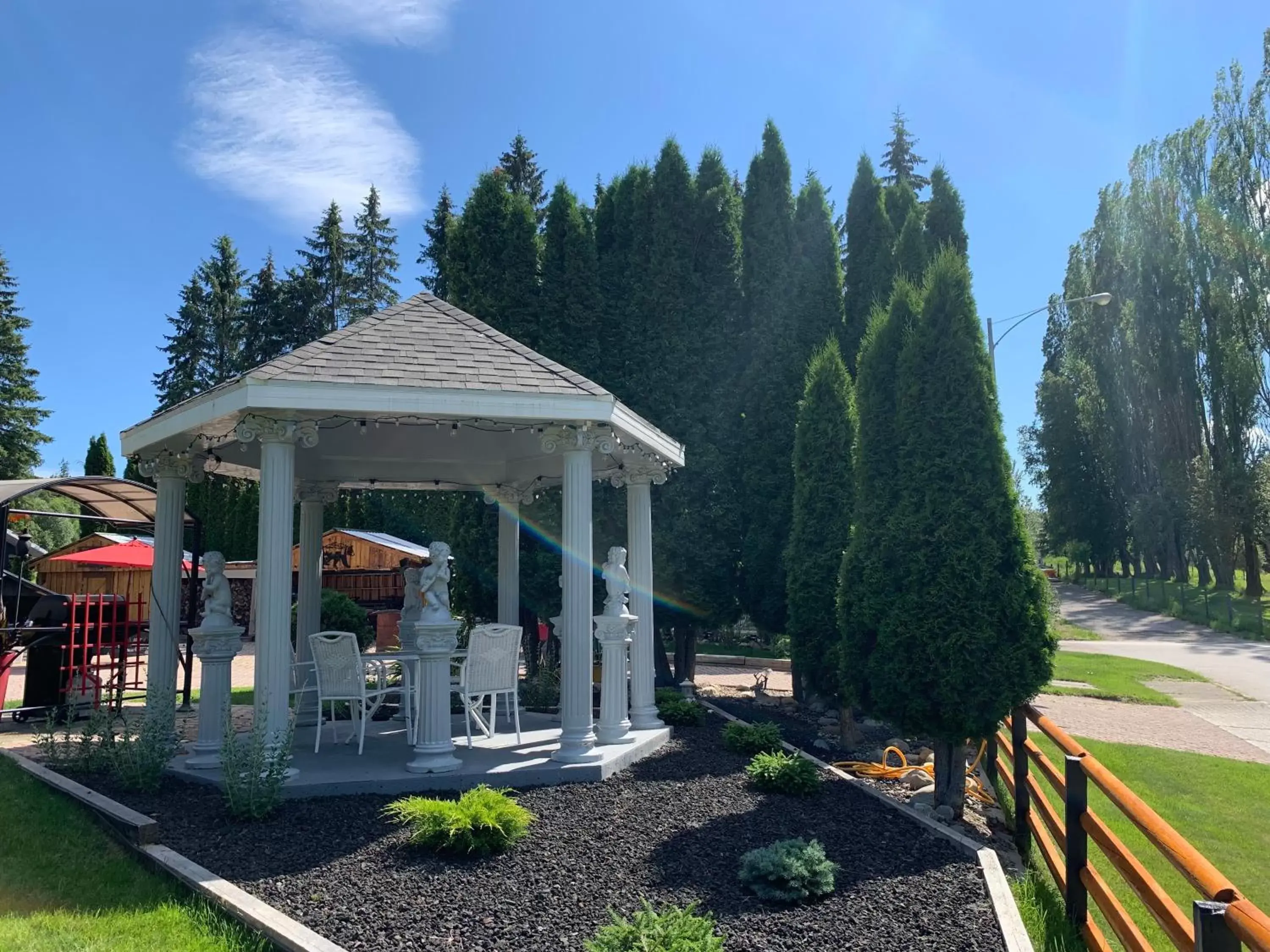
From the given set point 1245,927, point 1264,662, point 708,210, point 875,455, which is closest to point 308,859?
point 1245,927

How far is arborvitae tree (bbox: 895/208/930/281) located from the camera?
11.5 metres

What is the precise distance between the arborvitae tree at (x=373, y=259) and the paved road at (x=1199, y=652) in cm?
2859

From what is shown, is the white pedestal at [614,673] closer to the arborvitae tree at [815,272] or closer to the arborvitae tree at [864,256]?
the arborvitae tree at [815,272]

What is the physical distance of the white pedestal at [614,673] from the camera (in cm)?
763

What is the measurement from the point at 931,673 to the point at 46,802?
646 cm

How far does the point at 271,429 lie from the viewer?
254 inches

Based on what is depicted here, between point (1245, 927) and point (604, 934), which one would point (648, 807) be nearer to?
point (604, 934)

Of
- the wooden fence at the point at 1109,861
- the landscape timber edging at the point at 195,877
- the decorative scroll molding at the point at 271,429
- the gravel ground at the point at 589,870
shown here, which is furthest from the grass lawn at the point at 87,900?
the wooden fence at the point at 1109,861

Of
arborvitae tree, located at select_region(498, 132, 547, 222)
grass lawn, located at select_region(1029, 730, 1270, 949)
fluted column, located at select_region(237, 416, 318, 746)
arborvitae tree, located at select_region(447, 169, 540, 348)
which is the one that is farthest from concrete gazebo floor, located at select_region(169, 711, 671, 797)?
arborvitae tree, located at select_region(498, 132, 547, 222)

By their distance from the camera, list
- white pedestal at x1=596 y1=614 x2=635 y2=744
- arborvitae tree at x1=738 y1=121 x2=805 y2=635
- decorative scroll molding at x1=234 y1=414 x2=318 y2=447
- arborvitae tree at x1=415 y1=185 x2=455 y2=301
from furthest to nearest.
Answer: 1. arborvitae tree at x1=415 y1=185 x2=455 y2=301
2. arborvitae tree at x1=738 y1=121 x2=805 y2=635
3. white pedestal at x1=596 y1=614 x2=635 y2=744
4. decorative scroll molding at x1=234 y1=414 x2=318 y2=447

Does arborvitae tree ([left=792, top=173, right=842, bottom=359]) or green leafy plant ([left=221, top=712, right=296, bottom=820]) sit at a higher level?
arborvitae tree ([left=792, top=173, right=842, bottom=359])

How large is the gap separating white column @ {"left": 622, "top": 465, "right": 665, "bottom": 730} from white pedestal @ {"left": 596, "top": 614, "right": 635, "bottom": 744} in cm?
61

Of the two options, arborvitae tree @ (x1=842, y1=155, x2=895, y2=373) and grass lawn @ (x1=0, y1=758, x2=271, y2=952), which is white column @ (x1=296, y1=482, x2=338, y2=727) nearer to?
grass lawn @ (x1=0, y1=758, x2=271, y2=952)

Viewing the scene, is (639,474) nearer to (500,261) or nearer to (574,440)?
(574,440)
